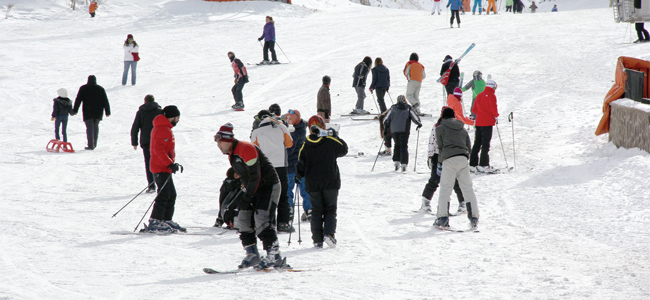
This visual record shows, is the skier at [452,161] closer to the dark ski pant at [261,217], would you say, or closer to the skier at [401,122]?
the dark ski pant at [261,217]

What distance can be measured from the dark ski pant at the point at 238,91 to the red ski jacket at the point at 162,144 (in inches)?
363

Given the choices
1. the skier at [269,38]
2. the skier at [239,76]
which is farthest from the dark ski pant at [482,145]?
the skier at [269,38]

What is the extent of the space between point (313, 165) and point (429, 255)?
1.60 metres

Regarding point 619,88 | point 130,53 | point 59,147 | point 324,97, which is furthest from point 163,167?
point 130,53

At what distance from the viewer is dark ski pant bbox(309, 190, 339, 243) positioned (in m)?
7.60

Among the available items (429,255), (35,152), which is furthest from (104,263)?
(35,152)

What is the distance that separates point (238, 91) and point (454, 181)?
10.1 m

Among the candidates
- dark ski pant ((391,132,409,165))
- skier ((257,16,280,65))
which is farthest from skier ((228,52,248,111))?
dark ski pant ((391,132,409,165))

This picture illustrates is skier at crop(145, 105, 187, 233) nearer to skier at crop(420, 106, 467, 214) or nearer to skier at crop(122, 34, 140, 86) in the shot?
skier at crop(420, 106, 467, 214)

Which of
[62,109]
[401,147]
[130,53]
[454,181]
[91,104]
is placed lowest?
[401,147]

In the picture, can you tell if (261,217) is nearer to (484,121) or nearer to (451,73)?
(484,121)

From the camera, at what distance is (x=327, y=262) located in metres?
6.96

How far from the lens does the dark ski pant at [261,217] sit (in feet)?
20.9

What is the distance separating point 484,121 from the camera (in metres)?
11.6
